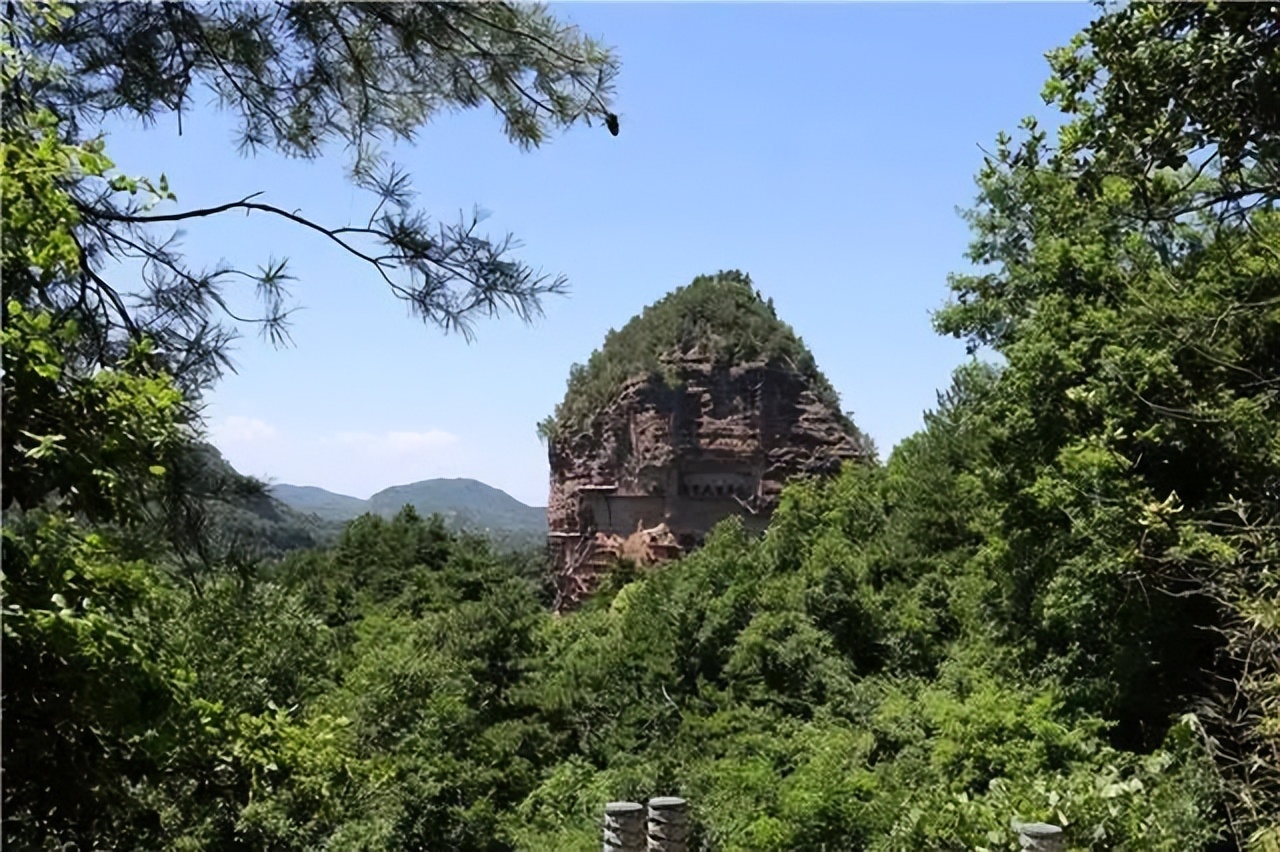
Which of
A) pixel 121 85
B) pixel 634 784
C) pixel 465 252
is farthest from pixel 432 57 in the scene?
pixel 634 784

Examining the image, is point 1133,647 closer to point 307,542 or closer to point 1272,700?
point 1272,700

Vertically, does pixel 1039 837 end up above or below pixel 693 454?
below

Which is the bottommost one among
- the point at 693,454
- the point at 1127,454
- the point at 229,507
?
the point at 229,507

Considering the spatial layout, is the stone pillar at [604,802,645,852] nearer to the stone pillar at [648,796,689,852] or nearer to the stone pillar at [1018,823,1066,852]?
the stone pillar at [648,796,689,852]

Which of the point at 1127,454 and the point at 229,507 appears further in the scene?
the point at 1127,454

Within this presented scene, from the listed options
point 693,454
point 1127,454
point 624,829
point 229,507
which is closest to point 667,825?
point 624,829

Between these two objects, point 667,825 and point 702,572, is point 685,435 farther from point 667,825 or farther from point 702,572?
point 667,825
